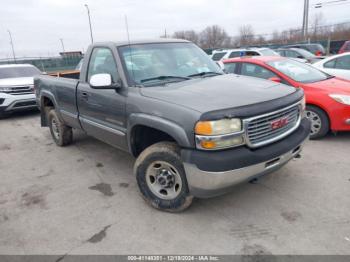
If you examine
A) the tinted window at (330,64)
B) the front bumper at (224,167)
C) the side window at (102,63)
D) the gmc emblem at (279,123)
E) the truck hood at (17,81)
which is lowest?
the front bumper at (224,167)

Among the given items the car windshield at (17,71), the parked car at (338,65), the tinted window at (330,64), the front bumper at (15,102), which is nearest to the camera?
the parked car at (338,65)

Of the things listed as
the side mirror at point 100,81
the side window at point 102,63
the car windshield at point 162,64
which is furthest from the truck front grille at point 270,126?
the side window at point 102,63

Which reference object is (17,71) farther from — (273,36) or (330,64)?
(273,36)

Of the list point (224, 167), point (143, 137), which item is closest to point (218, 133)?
point (224, 167)

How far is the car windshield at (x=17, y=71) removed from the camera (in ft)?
30.7

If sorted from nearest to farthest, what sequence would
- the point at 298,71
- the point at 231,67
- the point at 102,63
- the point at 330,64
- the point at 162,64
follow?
the point at 162,64
the point at 102,63
the point at 298,71
the point at 231,67
the point at 330,64

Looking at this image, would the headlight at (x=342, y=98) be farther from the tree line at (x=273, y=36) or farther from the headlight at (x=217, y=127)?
the tree line at (x=273, y=36)

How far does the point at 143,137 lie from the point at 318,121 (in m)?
3.29

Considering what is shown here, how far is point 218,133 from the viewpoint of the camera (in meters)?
2.64

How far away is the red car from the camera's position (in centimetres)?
487

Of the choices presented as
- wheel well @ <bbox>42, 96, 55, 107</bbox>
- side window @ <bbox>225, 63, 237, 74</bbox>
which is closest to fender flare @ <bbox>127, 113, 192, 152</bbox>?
wheel well @ <bbox>42, 96, 55, 107</bbox>

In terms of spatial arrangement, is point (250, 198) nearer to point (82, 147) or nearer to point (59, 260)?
point (59, 260)

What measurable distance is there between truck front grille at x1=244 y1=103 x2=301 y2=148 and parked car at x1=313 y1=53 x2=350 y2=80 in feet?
15.5

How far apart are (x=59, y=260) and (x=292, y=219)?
90.4 inches
